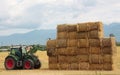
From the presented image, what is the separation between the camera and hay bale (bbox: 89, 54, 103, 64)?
2667 cm

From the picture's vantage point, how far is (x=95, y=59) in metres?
26.8

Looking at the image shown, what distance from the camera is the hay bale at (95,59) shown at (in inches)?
1050

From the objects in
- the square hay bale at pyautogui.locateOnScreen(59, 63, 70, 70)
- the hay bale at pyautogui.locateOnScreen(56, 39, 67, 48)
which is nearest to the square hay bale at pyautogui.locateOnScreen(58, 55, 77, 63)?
the square hay bale at pyautogui.locateOnScreen(59, 63, 70, 70)

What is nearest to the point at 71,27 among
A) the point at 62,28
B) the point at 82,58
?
the point at 62,28

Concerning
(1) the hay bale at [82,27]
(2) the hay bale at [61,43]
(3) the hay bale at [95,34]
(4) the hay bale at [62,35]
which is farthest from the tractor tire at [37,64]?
(3) the hay bale at [95,34]

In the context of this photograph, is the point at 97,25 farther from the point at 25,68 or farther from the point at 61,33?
the point at 25,68

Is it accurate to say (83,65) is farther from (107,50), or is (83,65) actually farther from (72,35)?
(72,35)

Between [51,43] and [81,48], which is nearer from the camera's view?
[81,48]

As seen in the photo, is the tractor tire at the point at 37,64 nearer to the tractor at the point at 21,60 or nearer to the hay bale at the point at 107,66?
the tractor at the point at 21,60

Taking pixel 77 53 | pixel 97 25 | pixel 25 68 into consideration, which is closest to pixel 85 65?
pixel 77 53

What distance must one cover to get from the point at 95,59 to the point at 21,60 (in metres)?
5.72

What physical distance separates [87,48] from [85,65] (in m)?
1.12

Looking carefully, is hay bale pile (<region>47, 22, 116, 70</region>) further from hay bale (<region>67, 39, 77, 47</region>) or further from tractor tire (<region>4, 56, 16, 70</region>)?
tractor tire (<region>4, 56, 16, 70</region>)

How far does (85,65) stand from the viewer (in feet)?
89.2
